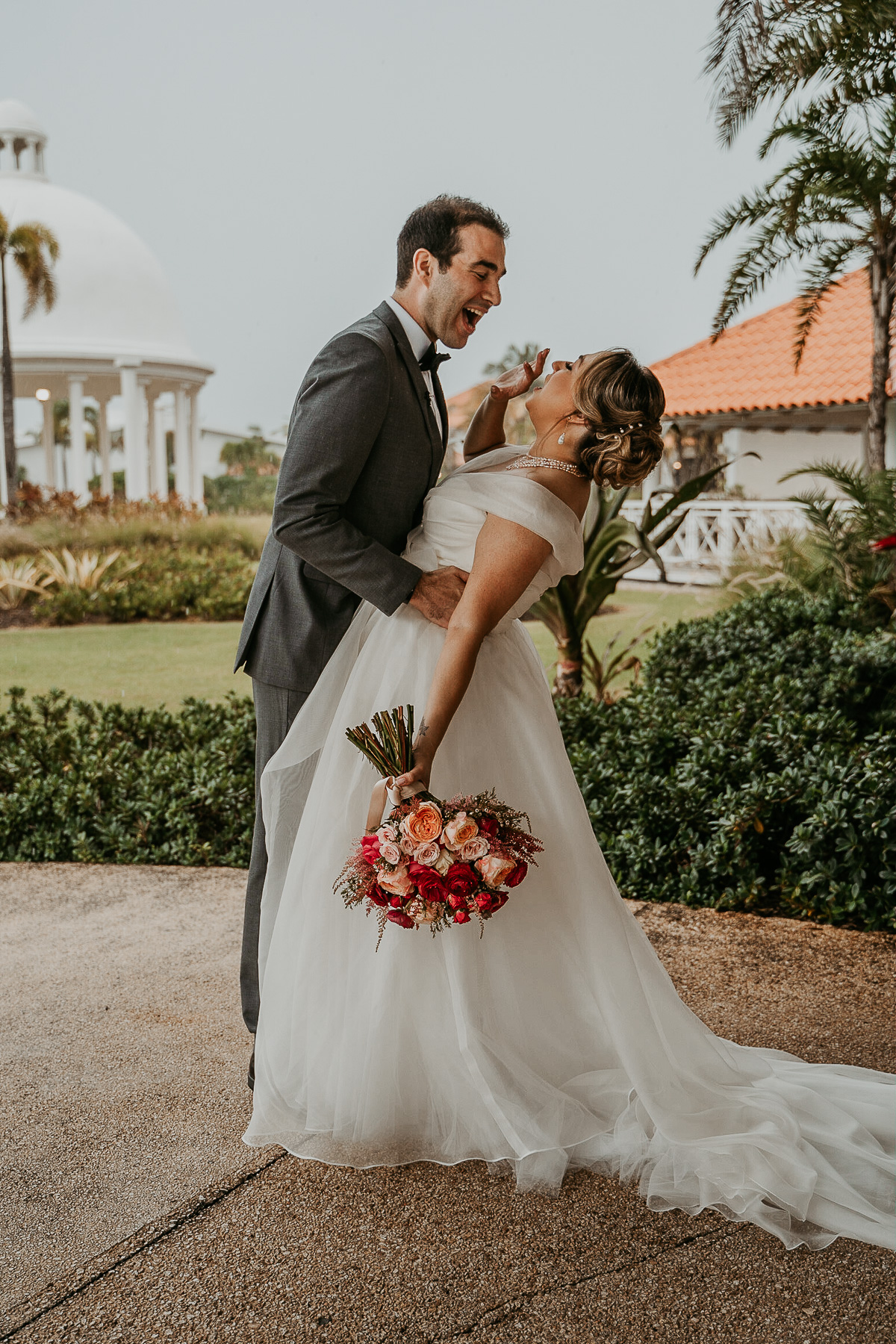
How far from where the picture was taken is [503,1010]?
2076mm

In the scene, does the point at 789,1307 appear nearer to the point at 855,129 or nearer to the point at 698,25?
the point at 698,25

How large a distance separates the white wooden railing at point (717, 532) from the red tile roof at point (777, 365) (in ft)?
6.84

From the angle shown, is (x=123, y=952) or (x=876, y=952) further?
(x=123, y=952)

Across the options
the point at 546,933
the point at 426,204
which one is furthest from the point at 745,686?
the point at 426,204

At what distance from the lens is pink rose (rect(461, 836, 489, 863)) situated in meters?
1.83

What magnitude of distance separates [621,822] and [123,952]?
182 cm

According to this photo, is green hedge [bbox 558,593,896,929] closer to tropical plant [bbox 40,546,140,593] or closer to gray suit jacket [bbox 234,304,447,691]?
gray suit jacket [bbox 234,304,447,691]

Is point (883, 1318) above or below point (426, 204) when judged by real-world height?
below

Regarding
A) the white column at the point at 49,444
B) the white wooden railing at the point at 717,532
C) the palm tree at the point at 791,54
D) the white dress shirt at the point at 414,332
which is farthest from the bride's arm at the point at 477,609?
the white column at the point at 49,444

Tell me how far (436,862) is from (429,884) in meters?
0.04

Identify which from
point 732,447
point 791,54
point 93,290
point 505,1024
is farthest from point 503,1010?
point 93,290

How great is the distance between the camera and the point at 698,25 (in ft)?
23.9

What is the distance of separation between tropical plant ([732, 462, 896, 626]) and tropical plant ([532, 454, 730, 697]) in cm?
157

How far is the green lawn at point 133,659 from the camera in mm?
8656
